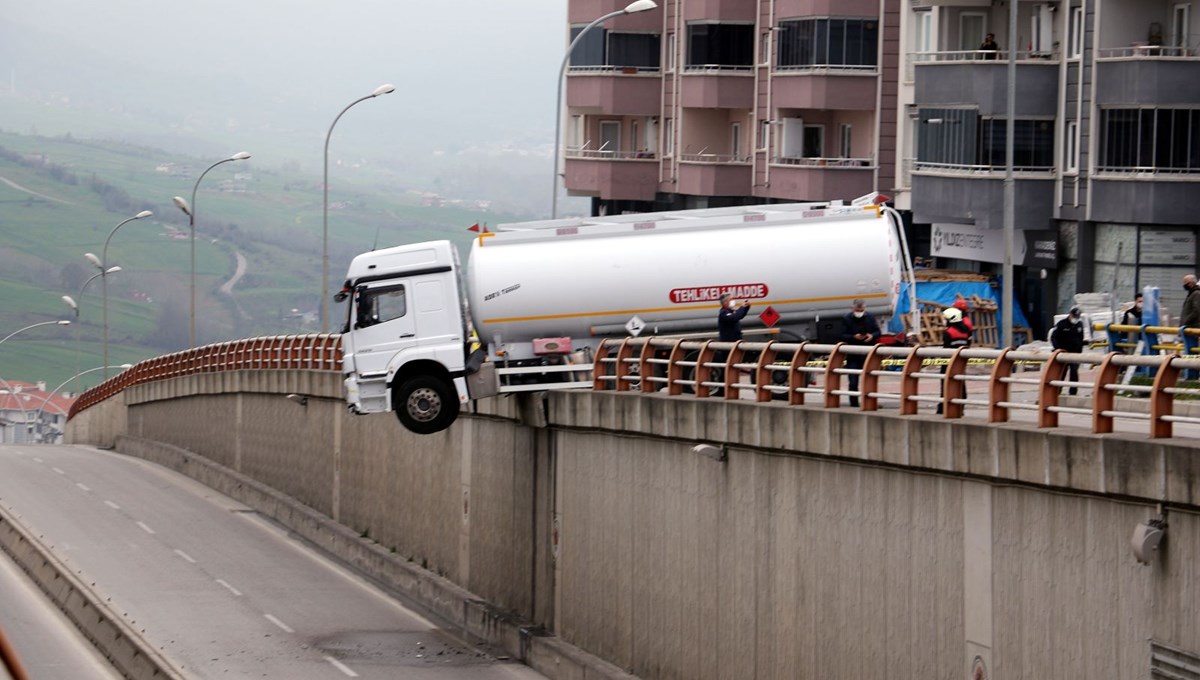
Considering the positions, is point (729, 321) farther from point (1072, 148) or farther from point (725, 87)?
point (725, 87)

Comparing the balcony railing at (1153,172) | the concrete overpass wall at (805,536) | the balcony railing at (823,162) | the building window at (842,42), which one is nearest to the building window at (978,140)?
the balcony railing at (1153,172)

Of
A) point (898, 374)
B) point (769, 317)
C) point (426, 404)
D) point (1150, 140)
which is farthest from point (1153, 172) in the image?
point (898, 374)

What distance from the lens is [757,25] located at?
2333 inches

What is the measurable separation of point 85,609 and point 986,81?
2401 cm

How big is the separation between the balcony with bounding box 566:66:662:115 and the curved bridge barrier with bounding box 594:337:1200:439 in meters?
31.8

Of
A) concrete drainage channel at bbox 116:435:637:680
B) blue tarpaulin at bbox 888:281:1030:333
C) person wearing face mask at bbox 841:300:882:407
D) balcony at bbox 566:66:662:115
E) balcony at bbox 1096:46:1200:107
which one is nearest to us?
person wearing face mask at bbox 841:300:882:407

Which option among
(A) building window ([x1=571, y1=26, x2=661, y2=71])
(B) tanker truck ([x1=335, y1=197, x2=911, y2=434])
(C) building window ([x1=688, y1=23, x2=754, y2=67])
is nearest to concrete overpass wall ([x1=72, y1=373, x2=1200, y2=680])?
(B) tanker truck ([x1=335, y1=197, x2=911, y2=434])

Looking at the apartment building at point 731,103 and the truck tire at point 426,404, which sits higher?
the apartment building at point 731,103

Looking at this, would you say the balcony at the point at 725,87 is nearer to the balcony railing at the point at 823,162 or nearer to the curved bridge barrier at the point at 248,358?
the balcony railing at the point at 823,162

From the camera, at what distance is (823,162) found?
2175 inches

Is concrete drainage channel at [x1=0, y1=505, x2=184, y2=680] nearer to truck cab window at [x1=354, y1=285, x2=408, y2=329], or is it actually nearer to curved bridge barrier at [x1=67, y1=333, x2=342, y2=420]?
truck cab window at [x1=354, y1=285, x2=408, y2=329]

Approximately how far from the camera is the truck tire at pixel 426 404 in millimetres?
29906

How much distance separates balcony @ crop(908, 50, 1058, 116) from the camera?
1736 inches

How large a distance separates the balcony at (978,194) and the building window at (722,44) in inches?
535
